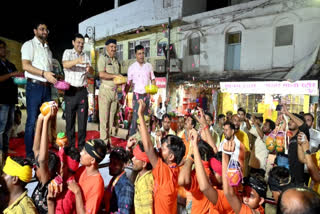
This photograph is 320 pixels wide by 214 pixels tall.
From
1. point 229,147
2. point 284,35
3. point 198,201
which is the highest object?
point 284,35

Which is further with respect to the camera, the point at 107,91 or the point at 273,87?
the point at 273,87

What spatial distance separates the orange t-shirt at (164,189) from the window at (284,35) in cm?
1071

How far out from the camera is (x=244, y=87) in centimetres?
1145

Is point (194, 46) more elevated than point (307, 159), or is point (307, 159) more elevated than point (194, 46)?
point (194, 46)

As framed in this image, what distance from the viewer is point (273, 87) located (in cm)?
1062

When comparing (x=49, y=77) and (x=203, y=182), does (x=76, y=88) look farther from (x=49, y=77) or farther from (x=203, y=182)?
(x=203, y=182)

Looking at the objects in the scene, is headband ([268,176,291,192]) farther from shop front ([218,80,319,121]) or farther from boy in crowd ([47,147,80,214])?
shop front ([218,80,319,121])

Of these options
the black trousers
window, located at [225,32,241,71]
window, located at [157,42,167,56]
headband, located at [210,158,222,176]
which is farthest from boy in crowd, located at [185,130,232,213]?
window, located at [157,42,167,56]

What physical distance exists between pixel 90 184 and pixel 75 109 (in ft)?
5.99

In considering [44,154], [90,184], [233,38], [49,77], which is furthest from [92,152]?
[233,38]

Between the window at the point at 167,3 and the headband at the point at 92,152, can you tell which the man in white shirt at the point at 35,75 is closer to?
the headband at the point at 92,152

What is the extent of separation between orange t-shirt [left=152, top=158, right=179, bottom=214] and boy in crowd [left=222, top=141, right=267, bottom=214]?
61cm

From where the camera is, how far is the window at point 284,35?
10562 mm

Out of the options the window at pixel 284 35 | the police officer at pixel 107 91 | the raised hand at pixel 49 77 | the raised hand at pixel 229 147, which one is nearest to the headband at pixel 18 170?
the raised hand at pixel 49 77
